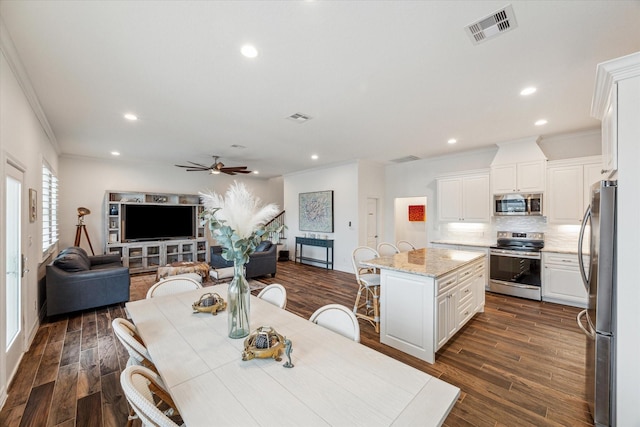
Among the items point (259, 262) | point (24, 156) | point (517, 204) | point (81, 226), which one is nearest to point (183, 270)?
point (259, 262)

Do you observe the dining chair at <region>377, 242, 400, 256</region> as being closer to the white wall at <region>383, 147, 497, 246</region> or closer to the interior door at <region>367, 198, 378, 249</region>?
the white wall at <region>383, 147, 497, 246</region>

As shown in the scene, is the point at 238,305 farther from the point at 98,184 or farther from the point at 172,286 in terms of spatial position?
the point at 98,184

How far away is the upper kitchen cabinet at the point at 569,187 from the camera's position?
411 cm

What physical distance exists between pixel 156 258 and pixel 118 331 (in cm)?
633

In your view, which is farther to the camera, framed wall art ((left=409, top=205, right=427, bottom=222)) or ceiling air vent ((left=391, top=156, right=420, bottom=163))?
framed wall art ((left=409, top=205, right=427, bottom=222))

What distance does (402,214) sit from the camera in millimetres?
8023

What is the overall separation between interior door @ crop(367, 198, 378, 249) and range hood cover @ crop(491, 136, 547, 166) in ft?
9.25

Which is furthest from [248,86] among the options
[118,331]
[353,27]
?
[118,331]

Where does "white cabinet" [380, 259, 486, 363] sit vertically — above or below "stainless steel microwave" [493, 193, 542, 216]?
below

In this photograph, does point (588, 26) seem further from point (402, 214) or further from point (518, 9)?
point (402, 214)

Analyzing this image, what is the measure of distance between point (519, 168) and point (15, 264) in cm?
707

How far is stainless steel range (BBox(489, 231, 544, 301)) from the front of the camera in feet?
14.2

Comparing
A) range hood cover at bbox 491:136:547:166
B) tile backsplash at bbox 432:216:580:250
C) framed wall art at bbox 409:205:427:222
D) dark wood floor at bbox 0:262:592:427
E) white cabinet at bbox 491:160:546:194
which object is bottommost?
dark wood floor at bbox 0:262:592:427

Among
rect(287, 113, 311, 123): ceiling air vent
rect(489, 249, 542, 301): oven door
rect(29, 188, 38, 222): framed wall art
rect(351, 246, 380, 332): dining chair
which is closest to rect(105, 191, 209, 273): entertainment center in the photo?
rect(29, 188, 38, 222): framed wall art
